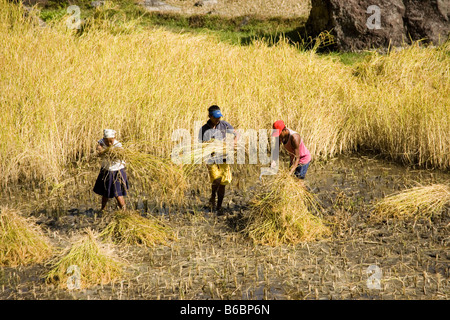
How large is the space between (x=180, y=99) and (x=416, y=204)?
351 cm

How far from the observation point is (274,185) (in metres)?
5.53

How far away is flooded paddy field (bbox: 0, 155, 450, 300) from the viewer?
4398 millimetres

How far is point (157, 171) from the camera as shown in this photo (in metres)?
5.73

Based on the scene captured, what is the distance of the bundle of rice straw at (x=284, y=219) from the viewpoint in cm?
527

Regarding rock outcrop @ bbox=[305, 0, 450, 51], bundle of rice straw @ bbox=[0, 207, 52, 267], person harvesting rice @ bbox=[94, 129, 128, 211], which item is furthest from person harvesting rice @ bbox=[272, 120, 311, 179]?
rock outcrop @ bbox=[305, 0, 450, 51]

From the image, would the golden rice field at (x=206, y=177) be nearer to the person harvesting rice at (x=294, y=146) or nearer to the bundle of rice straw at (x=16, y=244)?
the bundle of rice straw at (x=16, y=244)

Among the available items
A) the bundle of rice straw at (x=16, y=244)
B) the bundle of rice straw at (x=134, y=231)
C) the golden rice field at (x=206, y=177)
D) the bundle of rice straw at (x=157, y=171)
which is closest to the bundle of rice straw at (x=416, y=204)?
the golden rice field at (x=206, y=177)

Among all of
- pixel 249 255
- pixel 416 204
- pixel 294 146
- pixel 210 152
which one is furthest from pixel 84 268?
pixel 416 204

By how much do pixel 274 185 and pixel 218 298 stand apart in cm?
155

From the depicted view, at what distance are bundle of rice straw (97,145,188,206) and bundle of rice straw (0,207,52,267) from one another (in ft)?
3.55

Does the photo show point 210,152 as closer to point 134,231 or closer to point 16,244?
point 134,231

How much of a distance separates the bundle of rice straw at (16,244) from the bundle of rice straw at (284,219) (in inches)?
77.6

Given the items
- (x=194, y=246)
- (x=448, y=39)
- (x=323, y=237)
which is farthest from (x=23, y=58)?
(x=448, y=39)
